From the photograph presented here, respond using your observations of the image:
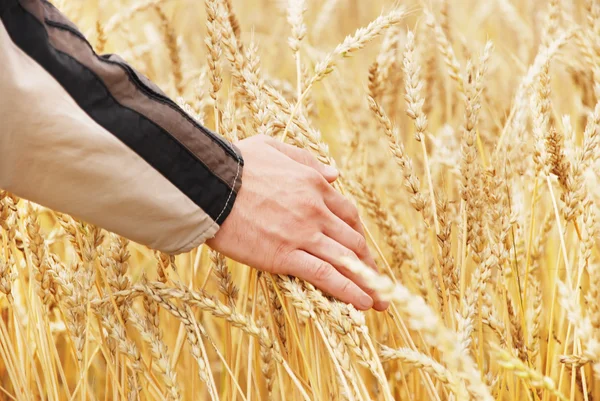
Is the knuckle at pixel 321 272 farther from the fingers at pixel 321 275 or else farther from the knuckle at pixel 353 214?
the knuckle at pixel 353 214

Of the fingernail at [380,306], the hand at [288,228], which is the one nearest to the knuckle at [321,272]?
the hand at [288,228]

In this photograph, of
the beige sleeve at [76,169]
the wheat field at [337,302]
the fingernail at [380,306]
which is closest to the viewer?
the beige sleeve at [76,169]

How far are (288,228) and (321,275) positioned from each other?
0.25 ft

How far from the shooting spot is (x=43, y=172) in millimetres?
752

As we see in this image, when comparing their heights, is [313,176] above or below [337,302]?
above

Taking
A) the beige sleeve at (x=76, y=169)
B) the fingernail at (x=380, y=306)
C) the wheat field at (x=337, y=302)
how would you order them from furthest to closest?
the fingernail at (x=380, y=306), the wheat field at (x=337, y=302), the beige sleeve at (x=76, y=169)

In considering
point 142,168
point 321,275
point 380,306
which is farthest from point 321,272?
point 142,168

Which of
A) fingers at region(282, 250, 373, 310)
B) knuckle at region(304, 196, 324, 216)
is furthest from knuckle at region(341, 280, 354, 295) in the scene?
knuckle at region(304, 196, 324, 216)

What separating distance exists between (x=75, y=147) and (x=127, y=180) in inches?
2.8

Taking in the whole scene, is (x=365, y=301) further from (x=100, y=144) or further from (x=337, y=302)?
(x=100, y=144)

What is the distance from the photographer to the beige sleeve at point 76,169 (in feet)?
2.33

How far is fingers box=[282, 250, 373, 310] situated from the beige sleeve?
12cm

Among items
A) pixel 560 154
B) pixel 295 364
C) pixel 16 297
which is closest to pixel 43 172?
pixel 295 364

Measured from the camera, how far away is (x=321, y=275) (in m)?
0.89
